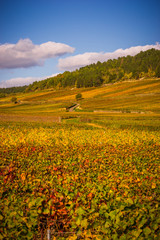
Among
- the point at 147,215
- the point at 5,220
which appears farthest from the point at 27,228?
the point at 147,215

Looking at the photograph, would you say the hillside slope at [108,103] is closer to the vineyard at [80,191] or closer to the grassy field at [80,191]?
the grassy field at [80,191]

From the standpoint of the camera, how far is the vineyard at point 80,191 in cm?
615

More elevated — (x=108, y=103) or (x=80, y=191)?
(x=80, y=191)

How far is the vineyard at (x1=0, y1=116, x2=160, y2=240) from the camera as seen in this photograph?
20.2 feet

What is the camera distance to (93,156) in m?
15.7

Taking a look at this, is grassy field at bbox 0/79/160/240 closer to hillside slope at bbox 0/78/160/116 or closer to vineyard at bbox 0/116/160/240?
vineyard at bbox 0/116/160/240

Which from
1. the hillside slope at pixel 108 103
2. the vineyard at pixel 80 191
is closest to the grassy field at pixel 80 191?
the vineyard at pixel 80 191

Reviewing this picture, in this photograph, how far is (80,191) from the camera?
9.16 m

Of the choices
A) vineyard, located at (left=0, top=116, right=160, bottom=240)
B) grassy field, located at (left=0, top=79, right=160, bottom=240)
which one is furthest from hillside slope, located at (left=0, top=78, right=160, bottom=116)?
vineyard, located at (left=0, top=116, right=160, bottom=240)

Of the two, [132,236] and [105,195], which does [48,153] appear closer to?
[105,195]

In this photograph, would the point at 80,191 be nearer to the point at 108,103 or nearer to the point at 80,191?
the point at 80,191

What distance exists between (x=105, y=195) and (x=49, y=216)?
2921 mm

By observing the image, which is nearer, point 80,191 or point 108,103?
point 80,191

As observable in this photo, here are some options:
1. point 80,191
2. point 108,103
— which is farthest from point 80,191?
point 108,103
